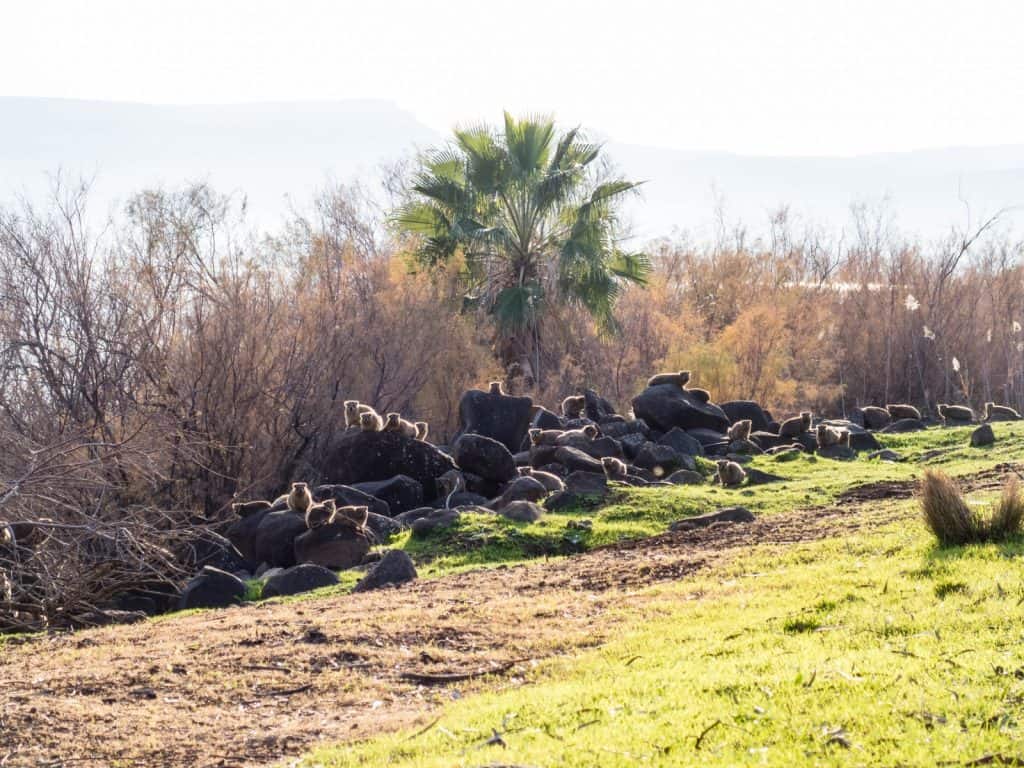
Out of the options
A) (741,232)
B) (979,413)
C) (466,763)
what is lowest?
(979,413)

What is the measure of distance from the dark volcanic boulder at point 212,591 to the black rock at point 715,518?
5.82 metres

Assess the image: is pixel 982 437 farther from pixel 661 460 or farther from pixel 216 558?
pixel 216 558

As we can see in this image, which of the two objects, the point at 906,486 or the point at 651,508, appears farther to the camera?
the point at 906,486

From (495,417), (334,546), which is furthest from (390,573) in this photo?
(495,417)

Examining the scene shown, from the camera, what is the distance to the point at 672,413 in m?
25.4

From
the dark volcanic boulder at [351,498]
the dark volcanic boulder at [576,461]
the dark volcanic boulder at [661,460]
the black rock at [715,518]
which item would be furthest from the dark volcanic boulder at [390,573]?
the dark volcanic boulder at [661,460]

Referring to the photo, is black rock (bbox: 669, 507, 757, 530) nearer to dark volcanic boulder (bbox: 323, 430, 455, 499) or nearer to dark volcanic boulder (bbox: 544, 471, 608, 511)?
dark volcanic boulder (bbox: 544, 471, 608, 511)

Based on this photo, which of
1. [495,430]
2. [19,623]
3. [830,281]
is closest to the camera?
[19,623]

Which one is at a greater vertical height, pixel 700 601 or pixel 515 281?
pixel 515 281

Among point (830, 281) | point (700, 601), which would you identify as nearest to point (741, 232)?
point (830, 281)

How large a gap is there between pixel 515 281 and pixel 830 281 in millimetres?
19484

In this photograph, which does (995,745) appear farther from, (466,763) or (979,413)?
(979,413)

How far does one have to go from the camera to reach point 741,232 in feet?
168

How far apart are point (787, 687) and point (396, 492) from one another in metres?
13.4
